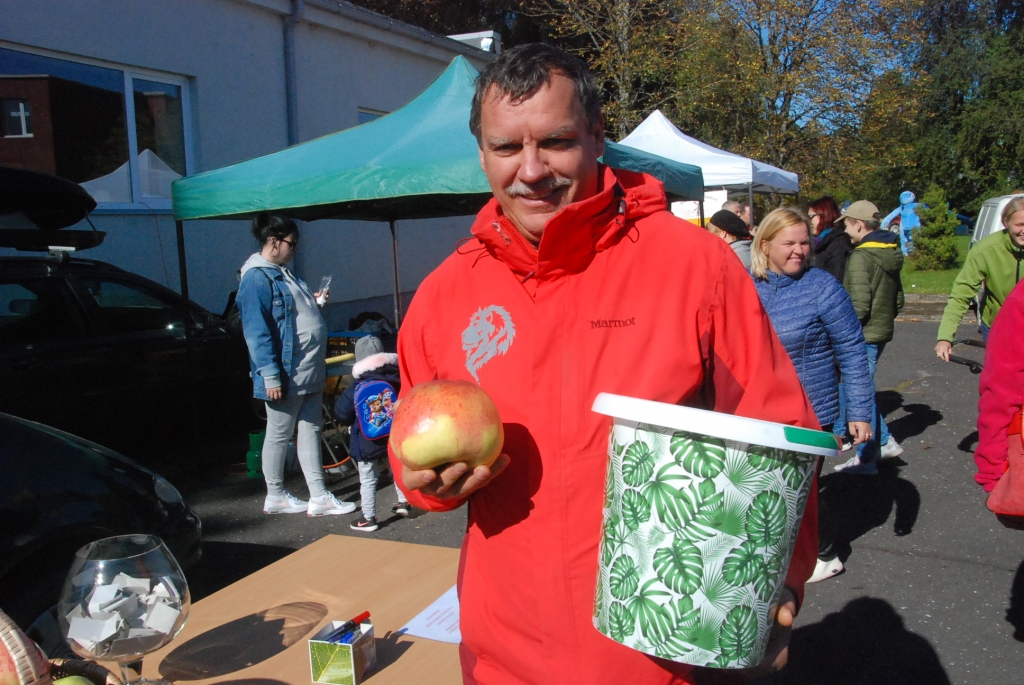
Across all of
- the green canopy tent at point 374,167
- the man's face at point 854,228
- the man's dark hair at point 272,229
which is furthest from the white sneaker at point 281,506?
the man's face at point 854,228

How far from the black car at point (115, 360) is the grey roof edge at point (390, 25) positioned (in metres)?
5.33

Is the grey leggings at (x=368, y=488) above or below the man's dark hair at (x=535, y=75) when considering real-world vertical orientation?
below

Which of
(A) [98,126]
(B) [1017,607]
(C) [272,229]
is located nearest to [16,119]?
(A) [98,126]

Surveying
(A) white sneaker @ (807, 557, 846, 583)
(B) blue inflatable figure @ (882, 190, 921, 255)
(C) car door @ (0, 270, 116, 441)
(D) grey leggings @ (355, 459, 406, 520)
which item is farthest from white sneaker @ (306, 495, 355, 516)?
(B) blue inflatable figure @ (882, 190, 921, 255)

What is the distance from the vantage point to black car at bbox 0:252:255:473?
19.4ft

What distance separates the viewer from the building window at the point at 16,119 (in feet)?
24.6

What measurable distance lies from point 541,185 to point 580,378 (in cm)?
37

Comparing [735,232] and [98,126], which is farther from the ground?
[98,126]

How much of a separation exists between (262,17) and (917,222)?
68.8 ft

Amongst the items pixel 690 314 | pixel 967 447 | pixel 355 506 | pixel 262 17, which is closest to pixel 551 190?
pixel 690 314

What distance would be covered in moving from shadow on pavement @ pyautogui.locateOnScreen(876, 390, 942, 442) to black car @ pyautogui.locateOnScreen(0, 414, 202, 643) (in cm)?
630

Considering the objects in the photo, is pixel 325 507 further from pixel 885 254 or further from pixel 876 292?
pixel 885 254

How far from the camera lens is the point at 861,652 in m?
3.59

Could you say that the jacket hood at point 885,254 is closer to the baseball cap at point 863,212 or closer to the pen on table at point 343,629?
the baseball cap at point 863,212
